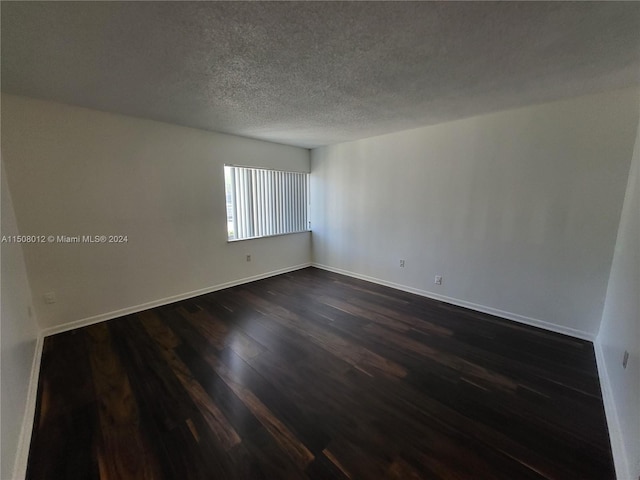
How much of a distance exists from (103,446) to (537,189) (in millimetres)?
4090

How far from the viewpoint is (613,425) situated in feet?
5.14

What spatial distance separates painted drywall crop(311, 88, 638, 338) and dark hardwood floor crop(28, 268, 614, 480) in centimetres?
45

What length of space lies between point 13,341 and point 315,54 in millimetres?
2632

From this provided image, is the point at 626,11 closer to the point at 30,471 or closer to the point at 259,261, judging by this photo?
the point at 30,471

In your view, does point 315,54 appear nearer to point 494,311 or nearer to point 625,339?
point 625,339

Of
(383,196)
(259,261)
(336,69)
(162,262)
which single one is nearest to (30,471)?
(162,262)

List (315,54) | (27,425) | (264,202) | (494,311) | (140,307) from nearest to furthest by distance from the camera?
(27,425) < (315,54) < (494,311) < (140,307) < (264,202)

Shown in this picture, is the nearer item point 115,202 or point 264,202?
point 115,202

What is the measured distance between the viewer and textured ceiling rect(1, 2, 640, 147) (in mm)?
1297

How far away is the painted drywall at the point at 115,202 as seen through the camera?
2.47 metres

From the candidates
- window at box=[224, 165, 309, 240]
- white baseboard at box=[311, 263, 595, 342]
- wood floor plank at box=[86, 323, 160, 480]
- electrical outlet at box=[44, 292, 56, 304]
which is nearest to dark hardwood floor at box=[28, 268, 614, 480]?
wood floor plank at box=[86, 323, 160, 480]

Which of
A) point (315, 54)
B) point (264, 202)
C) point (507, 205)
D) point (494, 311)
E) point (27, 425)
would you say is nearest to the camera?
point (27, 425)

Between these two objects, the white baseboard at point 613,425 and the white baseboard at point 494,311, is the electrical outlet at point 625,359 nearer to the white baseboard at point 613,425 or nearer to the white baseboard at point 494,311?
the white baseboard at point 613,425

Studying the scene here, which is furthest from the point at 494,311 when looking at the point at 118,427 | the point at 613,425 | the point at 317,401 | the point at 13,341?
the point at 13,341
